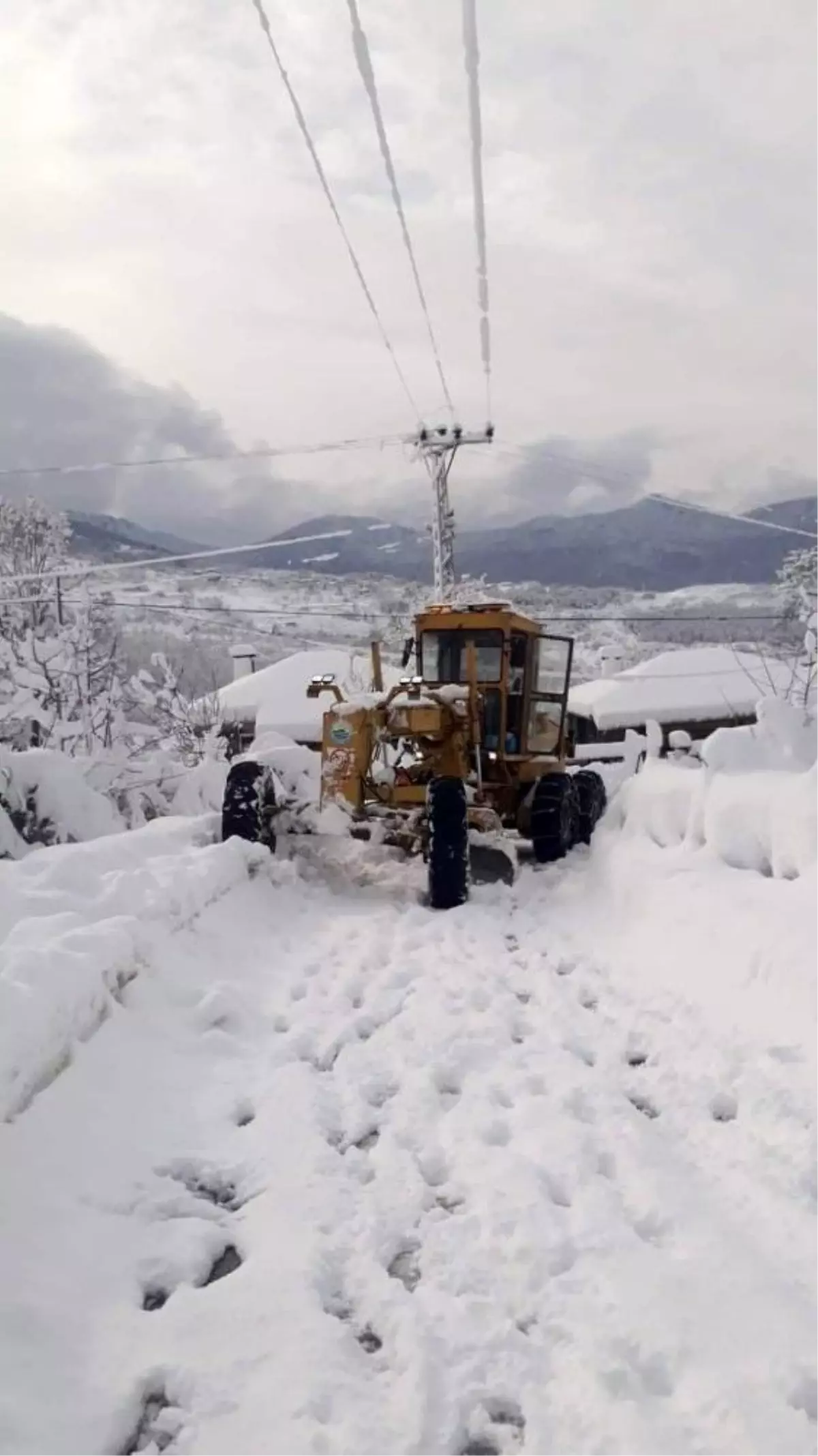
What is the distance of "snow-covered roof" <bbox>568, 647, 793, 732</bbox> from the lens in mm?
30609

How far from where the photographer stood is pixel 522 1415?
7.20ft

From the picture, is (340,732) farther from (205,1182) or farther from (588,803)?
(205,1182)

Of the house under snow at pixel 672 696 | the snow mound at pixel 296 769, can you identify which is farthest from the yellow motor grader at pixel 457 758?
the house under snow at pixel 672 696

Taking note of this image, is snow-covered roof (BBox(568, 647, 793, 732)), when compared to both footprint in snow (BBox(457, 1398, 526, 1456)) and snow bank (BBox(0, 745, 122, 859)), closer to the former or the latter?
snow bank (BBox(0, 745, 122, 859))

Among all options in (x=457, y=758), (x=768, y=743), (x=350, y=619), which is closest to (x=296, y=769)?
(x=457, y=758)

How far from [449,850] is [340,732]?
69.6 inches

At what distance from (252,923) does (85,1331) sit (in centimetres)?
426

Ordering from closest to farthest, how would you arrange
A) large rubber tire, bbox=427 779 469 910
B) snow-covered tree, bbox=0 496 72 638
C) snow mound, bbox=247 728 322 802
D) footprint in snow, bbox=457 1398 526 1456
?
1. footprint in snow, bbox=457 1398 526 1456
2. large rubber tire, bbox=427 779 469 910
3. snow mound, bbox=247 728 322 802
4. snow-covered tree, bbox=0 496 72 638

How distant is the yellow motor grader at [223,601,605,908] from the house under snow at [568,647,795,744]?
1905cm

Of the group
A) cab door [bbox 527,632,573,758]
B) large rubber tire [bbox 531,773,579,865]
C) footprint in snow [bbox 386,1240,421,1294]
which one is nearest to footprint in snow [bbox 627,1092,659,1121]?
footprint in snow [bbox 386,1240,421,1294]

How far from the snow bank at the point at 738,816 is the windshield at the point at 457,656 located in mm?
2412

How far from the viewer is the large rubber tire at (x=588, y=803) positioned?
11125 mm

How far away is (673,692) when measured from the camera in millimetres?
31406

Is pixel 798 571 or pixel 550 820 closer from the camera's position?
pixel 550 820
